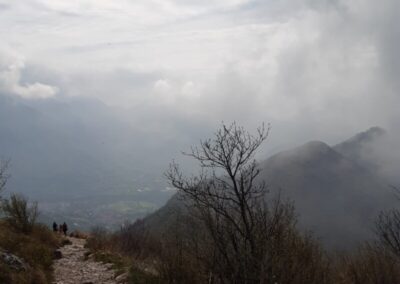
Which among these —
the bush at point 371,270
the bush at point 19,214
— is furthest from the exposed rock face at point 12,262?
the bush at point 371,270

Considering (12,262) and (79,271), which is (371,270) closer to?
(79,271)

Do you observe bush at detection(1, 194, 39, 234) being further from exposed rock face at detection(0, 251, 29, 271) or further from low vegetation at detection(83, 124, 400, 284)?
low vegetation at detection(83, 124, 400, 284)

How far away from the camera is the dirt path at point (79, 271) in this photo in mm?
20438

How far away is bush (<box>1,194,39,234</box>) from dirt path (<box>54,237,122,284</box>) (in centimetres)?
347

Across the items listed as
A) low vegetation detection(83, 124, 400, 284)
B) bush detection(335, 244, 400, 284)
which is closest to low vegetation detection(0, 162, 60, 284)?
low vegetation detection(83, 124, 400, 284)

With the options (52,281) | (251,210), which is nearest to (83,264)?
(52,281)

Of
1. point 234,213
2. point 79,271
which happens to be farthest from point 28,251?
point 234,213

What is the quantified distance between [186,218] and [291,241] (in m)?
3.20

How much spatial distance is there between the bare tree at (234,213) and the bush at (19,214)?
58.4 ft

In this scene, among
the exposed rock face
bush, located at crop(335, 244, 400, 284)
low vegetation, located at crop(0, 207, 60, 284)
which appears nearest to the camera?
low vegetation, located at crop(0, 207, 60, 284)

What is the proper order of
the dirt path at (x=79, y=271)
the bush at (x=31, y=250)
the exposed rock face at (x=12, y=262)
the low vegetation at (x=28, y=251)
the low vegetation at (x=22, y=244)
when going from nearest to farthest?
the bush at (x=31, y=250) → the low vegetation at (x=28, y=251) → the low vegetation at (x=22, y=244) → the exposed rock face at (x=12, y=262) → the dirt path at (x=79, y=271)

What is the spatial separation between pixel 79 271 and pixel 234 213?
11457mm

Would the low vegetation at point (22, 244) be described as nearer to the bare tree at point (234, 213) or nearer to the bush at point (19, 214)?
the bush at point (19, 214)

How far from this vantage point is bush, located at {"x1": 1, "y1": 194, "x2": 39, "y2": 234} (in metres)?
28.8
